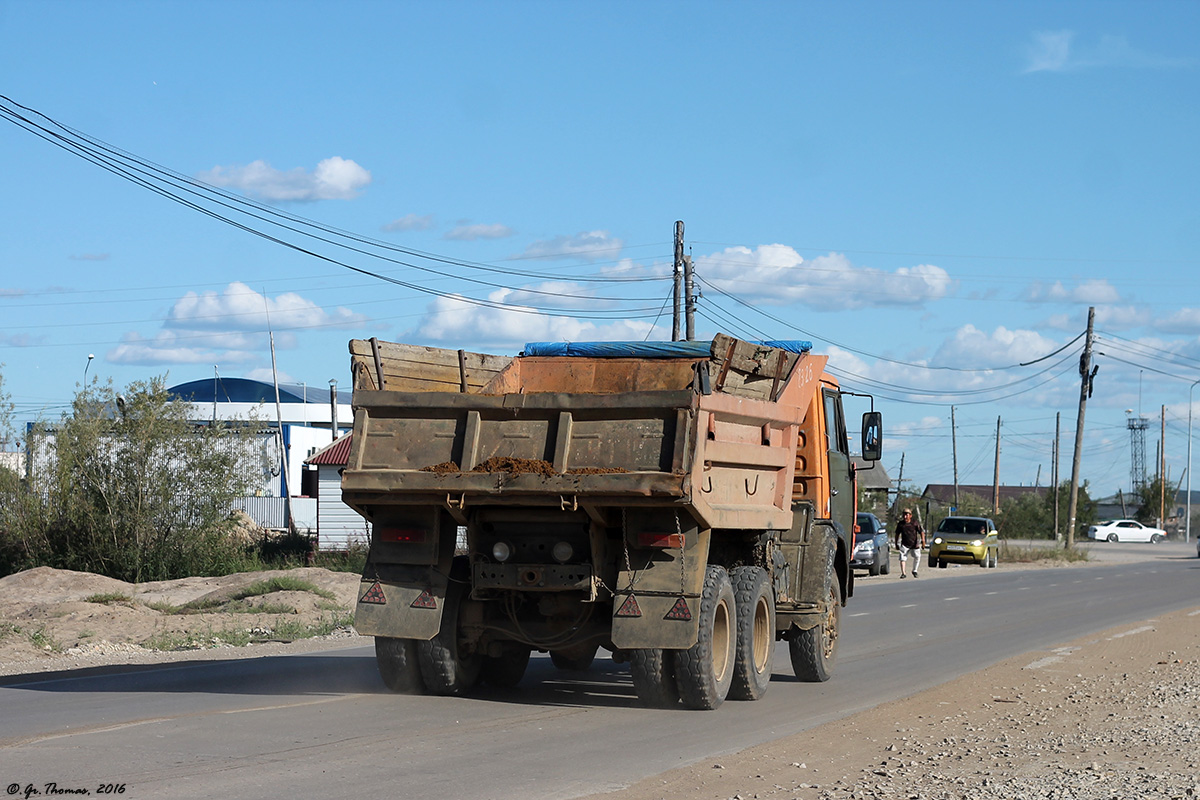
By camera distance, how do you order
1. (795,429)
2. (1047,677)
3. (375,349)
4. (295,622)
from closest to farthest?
(375,349), (795,429), (1047,677), (295,622)

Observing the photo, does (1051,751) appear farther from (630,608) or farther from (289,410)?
(289,410)

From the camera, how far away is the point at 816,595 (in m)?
12.0

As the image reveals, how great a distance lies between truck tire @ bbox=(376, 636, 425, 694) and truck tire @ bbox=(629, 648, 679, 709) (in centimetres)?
177

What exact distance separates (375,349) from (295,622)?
379 inches

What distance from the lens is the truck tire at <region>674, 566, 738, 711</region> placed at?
9.82m

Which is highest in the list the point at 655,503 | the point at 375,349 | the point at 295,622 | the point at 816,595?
the point at 375,349

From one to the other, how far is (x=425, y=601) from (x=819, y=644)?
4.28m

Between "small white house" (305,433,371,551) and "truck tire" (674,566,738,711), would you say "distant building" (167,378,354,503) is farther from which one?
"truck tire" (674,566,738,711)

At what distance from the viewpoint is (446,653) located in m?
10.3

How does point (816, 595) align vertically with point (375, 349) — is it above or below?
below

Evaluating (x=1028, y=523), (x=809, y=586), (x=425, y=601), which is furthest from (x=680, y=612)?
(x=1028, y=523)

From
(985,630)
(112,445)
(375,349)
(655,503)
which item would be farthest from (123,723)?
(112,445)

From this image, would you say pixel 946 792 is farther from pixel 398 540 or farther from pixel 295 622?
pixel 295 622

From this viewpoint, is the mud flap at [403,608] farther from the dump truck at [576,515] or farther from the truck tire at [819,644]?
the truck tire at [819,644]
